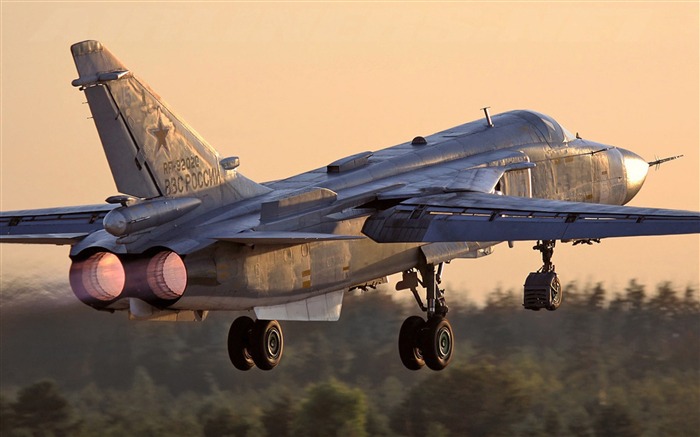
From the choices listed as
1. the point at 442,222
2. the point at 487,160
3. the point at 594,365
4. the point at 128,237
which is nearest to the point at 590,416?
the point at 594,365

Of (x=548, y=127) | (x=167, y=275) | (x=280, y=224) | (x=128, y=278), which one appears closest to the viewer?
(x=128, y=278)

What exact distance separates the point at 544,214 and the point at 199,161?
21.2 ft

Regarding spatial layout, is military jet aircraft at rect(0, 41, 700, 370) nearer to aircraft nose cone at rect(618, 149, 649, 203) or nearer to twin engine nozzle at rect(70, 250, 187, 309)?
twin engine nozzle at rect(70, 250, 187, 309)

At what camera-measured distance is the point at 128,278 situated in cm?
3441

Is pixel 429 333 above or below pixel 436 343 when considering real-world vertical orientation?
above

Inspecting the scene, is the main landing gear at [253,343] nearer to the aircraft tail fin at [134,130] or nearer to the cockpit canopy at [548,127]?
the aircraft tail fin at [134,130]

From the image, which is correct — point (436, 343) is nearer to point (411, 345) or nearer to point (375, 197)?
point (411, 345)

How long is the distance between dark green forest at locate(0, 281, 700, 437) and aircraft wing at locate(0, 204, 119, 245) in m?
15.2

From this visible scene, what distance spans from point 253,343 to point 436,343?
3.88 m

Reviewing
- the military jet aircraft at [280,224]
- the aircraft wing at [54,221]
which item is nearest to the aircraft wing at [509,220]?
the military jet aircraft at [280,224]

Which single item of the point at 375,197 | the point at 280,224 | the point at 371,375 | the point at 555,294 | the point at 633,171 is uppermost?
the point at 633,171

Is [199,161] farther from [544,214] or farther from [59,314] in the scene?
[59,314]

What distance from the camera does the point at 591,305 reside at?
60312mm

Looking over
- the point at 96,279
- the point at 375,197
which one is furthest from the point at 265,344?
the point at 96,279
